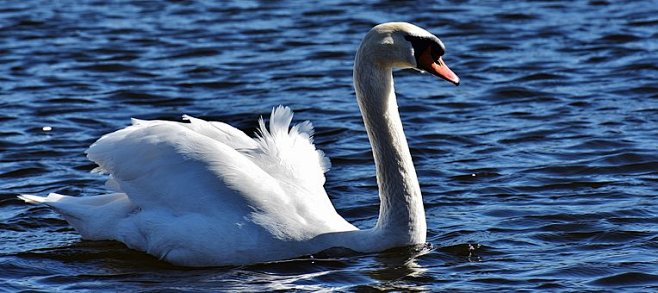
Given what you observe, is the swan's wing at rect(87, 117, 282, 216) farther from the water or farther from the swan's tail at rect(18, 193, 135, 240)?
the water

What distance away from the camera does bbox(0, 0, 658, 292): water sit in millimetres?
8602

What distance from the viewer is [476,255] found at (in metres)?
8.92

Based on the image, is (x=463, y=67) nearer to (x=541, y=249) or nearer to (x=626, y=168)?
(x=626, y=168)

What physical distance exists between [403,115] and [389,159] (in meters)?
4.76

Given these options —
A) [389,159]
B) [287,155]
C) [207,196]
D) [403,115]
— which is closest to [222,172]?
[207,196]

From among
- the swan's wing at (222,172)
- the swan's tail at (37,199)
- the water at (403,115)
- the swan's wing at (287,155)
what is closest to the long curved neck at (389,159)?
the water at (403,115)

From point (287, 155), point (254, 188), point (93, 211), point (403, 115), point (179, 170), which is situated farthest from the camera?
point (403, 115)

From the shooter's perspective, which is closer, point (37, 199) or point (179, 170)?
point (179, 170)

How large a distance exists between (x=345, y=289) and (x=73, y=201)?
89.8 inches

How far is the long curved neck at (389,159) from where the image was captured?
27.8 ft

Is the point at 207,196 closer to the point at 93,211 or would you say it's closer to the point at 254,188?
the point at 254,188

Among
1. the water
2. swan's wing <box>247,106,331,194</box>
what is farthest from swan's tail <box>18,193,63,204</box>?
swan's wing <box>247,106,331,194</box>

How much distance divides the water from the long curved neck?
19 cm

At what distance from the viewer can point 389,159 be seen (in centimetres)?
862
